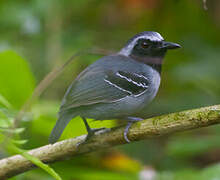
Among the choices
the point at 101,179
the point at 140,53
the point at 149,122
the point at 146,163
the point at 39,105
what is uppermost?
the point at 140,53

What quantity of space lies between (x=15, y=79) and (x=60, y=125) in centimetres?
Result: 56

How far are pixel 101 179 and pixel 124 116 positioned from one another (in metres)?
0.61

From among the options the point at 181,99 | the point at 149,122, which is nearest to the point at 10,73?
the point at 149,122

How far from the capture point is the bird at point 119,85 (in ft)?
7.35

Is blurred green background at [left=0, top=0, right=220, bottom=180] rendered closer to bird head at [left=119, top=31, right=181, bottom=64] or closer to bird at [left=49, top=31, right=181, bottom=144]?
bird at [left=49, top=31, right=181, bottom=144]

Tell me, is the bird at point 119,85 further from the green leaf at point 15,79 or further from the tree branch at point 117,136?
the green leaf at point 15,79

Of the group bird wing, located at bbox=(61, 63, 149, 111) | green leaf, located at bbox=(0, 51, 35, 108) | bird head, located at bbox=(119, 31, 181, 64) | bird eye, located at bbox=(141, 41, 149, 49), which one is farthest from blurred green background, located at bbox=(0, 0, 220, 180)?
bird eye, located at bbox=(141, 41, 149, 49)

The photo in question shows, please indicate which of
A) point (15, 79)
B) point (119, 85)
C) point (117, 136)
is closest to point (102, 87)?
point (119, 85)

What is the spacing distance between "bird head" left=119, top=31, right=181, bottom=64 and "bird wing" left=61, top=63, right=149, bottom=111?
14 centimetres

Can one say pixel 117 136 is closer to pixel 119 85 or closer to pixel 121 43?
pixel 119 85

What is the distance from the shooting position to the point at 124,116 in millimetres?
2414

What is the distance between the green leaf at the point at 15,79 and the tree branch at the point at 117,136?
19.5 inches

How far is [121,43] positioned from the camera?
15.2ft

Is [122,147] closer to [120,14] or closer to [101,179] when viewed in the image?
[101,179]
